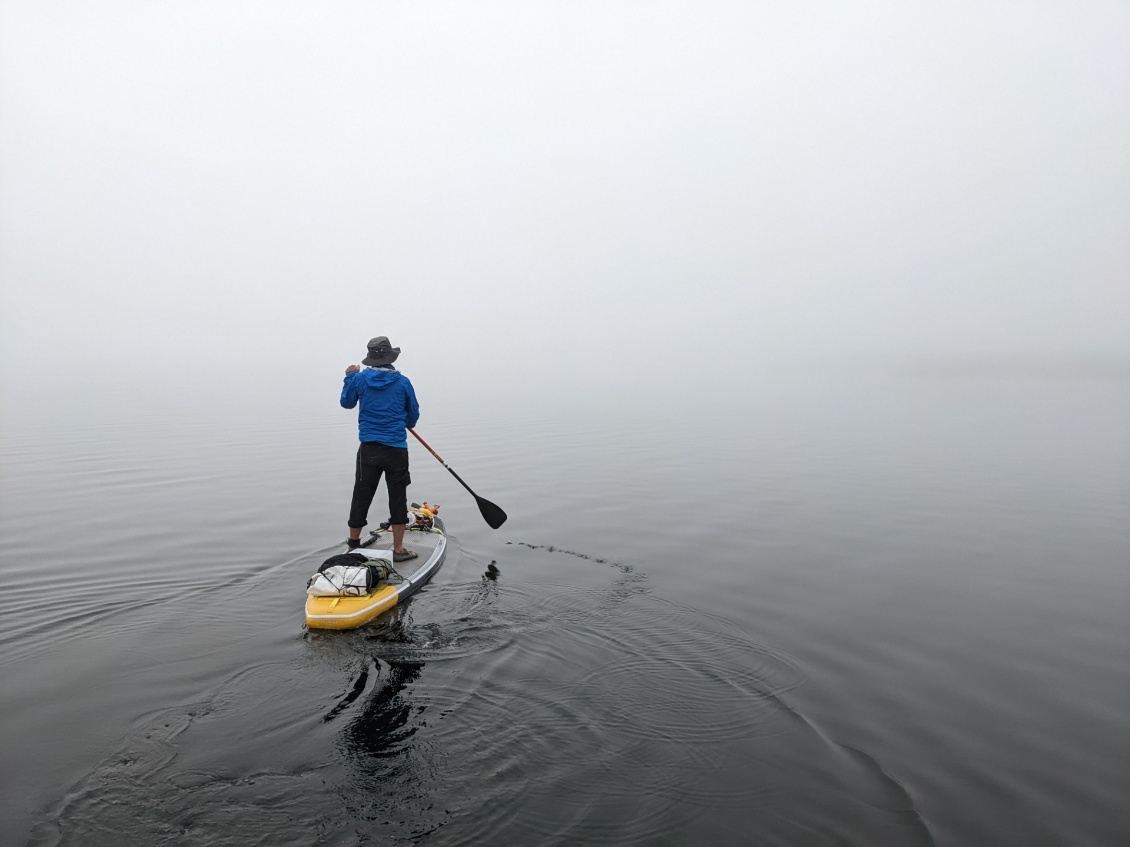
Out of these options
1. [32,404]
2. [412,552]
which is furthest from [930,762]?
[32,404]

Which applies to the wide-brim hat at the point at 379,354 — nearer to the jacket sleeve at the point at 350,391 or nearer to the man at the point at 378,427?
the man at the point at 378,427

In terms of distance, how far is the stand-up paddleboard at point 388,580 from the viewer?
23.6 ft

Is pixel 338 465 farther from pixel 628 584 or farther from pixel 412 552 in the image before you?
pixel 628 584

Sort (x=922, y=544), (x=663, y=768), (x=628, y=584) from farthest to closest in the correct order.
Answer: (x=922, y=544)
(x=628, y=584)
(x=663, y=768)

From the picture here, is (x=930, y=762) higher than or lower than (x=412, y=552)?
lower

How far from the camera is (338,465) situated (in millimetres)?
19719

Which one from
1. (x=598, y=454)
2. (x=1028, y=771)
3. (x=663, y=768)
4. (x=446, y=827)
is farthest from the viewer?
(x=598, y=454)

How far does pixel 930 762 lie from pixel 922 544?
719cm

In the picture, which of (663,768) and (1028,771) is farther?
(1028,771)

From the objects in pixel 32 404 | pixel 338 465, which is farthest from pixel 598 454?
pixel 32 404

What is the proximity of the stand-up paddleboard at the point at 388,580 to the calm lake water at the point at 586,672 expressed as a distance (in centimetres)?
16

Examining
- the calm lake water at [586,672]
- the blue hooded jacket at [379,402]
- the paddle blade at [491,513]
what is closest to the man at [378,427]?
the blue hooded jacket at [379,402]

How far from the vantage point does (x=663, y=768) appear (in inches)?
194

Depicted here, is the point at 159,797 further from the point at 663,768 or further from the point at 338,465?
the point at 338,465
